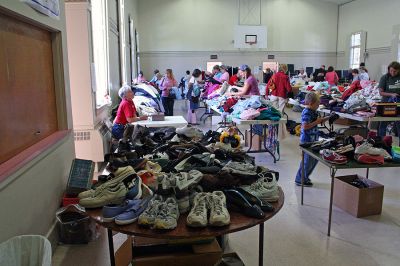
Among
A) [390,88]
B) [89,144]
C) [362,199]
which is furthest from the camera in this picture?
[390,88]

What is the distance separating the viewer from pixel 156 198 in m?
1.82

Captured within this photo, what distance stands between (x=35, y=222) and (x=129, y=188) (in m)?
1.03

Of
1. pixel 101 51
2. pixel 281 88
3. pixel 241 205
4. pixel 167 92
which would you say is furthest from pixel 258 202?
pixel 167 92

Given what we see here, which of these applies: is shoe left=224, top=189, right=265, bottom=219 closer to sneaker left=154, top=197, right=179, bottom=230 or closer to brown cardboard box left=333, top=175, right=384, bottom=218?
sneaker left=154, top=197, right=179, bottom=230

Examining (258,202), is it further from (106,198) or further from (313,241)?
(313,241)

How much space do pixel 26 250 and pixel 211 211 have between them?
0.83 meters

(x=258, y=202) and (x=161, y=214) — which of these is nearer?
(x=161, y=214)

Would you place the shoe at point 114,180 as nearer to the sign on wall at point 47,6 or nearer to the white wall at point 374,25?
the sign on wall at point 47,6

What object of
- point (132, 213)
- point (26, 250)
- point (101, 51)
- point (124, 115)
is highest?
point (101, 51)

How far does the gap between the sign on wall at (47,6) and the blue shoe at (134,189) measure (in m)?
1.43

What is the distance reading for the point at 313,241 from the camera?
305 centimetres

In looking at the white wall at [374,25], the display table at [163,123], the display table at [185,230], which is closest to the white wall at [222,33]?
the white wall at [374,25]

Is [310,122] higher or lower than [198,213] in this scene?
higher

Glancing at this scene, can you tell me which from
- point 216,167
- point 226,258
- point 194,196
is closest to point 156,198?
point 194,196
